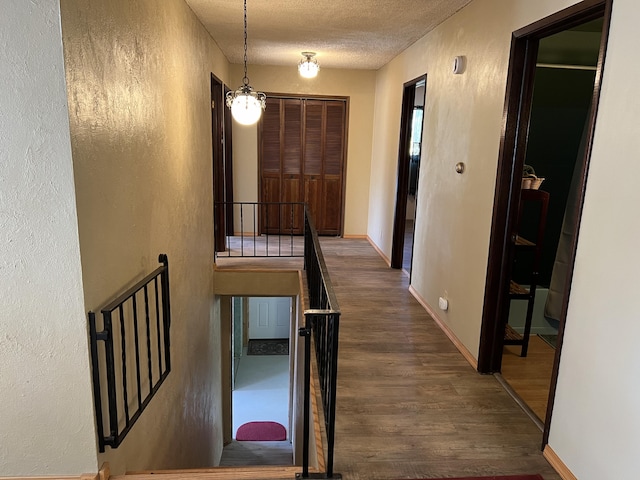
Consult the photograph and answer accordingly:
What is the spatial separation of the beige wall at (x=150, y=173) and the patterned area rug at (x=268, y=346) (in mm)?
4973

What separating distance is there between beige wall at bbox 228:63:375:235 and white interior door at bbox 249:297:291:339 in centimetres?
363

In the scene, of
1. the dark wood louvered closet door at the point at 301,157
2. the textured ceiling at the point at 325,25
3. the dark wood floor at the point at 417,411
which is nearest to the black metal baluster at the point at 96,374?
the dark wood floor at the point at 417,411

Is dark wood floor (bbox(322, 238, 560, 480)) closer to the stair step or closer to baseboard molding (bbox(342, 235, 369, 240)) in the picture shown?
the stair step

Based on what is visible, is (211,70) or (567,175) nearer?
(567,175)

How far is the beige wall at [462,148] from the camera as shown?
281 centimetres

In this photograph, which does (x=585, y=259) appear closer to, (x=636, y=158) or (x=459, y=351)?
(x=636, y=158)

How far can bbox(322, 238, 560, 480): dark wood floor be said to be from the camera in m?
2.13

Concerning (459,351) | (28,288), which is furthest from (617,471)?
(28,288)

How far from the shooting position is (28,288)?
1.69 metres

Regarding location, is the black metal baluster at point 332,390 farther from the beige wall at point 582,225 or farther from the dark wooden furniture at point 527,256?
the dark wooden furniture at point 527,256

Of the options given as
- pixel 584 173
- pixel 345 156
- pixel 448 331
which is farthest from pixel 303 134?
pixel 584 173

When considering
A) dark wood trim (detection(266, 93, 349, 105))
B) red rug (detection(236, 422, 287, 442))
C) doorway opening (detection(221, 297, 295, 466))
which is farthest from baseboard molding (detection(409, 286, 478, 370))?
red rug (detection(236, 422, 287, 442))

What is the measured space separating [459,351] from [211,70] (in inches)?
137

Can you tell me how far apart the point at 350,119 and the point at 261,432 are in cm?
497
